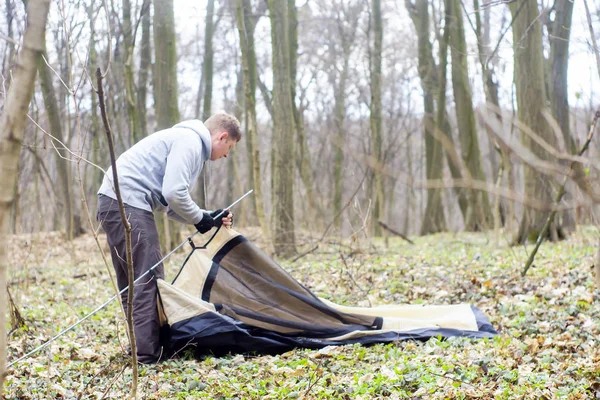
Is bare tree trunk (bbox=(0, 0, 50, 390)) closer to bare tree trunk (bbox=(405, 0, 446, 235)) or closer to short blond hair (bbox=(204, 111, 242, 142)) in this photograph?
short blond hair (bbox=(204, 111, 242, 142))

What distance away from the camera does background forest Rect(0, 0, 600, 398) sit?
301 centimetres

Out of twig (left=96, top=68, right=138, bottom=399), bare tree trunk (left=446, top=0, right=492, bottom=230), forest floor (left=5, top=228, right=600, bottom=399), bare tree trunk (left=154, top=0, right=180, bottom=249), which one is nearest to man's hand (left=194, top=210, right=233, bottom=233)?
forest floor (left=5, top=228, right=600, bottom=399)

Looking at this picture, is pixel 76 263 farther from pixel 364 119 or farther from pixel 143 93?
pixel 364 119

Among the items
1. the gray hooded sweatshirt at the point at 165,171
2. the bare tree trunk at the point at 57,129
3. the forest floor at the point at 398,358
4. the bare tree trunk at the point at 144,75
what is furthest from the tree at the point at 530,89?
the bare tree trunk at the point at 57,129

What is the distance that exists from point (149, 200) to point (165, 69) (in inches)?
285

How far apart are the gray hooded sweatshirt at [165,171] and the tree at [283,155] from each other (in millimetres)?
4850

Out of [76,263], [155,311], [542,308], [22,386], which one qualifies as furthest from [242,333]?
[76,263]

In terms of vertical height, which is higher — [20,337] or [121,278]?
[121,278]

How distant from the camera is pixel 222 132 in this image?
480 centimetres

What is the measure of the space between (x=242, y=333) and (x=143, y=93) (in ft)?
35.9

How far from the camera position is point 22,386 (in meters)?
3.81

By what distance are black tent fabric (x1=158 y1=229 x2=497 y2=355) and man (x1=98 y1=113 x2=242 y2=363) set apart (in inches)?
6.1

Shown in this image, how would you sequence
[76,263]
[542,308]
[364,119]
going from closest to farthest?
1. [542,308]
2. [76,263]
3. [364,119]

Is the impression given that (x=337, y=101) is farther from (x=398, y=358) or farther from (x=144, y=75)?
(x=398, y=358)
